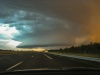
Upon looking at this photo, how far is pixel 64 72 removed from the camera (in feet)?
16.7

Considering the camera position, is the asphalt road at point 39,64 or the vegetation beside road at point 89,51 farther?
the vegetation beside road at point 89,51

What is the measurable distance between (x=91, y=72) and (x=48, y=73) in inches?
35.1

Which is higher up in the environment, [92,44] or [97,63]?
[92,44]

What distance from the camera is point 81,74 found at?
16.5ft

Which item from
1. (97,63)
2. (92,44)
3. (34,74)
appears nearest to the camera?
(34,74)

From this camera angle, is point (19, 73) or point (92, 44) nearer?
point (19, 73)

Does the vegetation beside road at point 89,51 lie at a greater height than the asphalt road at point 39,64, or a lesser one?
greater

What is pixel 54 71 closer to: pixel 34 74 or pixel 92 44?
pixel 34 74

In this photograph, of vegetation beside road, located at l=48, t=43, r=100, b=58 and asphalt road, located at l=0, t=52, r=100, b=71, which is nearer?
asphalt road, located at l=0, t=52, r=100, b=71

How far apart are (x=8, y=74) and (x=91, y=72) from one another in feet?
5.56

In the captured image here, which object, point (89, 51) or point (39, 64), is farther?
point (89, 51)

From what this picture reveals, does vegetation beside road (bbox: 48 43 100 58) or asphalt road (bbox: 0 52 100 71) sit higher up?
vegetation beside road (bbox: 48 43 100 58)

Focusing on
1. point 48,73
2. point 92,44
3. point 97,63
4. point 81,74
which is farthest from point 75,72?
point 92,44

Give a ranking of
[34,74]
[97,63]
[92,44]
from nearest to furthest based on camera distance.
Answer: [34,74]
[97,63]
[92,44]
